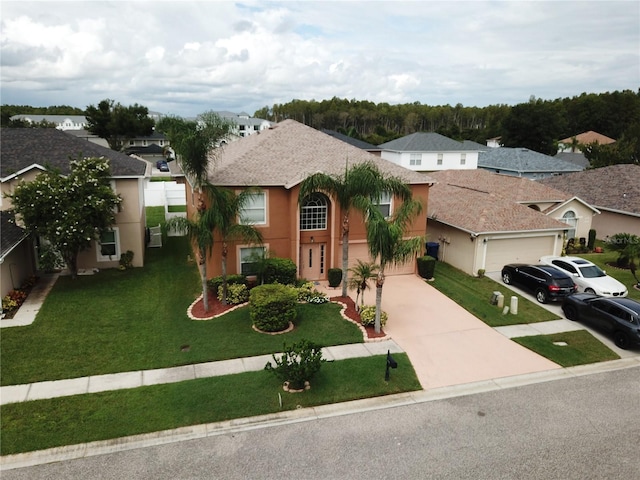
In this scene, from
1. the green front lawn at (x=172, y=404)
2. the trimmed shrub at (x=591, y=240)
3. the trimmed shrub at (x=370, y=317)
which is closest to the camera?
the green front lawn at (x=172, y=404)

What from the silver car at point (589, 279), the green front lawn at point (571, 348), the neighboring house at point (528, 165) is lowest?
the green front lawn at point (571, 348)

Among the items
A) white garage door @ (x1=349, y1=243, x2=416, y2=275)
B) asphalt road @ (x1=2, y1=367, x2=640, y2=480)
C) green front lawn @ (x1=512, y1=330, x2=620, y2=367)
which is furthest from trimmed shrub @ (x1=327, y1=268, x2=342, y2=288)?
asphalt road @ (x1=2, y1=367, x2=640, y2=480)

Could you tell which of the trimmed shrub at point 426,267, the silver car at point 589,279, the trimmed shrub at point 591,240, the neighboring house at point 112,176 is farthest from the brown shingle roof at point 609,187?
the neighboring house at point 112,176

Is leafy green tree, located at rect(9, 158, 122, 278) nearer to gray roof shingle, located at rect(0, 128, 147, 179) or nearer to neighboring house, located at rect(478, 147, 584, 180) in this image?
gray roof shingle, located at rect(0, 128, 147, 179)

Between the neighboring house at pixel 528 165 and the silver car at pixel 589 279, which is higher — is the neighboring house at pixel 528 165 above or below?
above

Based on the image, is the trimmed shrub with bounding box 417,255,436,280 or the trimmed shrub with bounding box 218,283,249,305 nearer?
the trimmed shrub with bounding box 218,283,249,305

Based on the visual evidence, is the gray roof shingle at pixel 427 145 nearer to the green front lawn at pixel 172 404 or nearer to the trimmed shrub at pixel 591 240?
the trimmed shrub at pixel 591 240

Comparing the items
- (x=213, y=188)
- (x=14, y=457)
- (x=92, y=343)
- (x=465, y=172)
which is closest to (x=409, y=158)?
(x=465, y=172)
